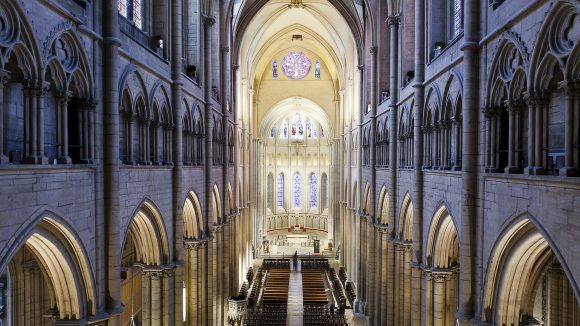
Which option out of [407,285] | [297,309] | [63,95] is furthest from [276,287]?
[63,95]

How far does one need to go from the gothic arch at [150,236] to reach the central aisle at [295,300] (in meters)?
15.9

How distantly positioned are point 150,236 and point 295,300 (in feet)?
71.6

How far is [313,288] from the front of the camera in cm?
3722

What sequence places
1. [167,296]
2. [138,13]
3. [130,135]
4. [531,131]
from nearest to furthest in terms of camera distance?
[531,131], [130,135], [138,13], [167,296]

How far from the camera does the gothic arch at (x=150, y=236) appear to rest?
583 inches

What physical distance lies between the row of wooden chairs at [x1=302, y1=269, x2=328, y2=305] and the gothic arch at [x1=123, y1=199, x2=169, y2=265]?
19.9m

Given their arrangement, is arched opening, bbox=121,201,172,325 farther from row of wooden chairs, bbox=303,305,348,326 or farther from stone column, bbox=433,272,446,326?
row of wooden chairs, bbox=303,305,348,326

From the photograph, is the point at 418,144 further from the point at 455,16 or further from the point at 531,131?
the point at 531,131

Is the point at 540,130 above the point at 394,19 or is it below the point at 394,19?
below

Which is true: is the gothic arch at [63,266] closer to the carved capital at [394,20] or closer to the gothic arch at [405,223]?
the gothic arch at [405,223]

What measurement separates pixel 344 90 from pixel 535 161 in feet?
113

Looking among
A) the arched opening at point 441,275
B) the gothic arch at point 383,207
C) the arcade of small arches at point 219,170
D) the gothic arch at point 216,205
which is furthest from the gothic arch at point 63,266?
the gothic arch at point 383,207

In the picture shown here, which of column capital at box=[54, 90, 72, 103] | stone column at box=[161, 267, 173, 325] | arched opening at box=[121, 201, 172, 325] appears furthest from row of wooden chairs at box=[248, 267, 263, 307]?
column capital at box=[54, 90, 72, 103]

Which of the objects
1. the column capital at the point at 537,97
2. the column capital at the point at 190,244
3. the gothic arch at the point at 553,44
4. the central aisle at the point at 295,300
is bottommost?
the central aisle at the point at 295,300
